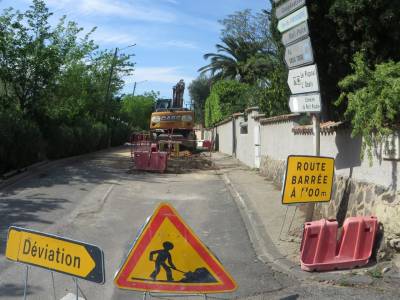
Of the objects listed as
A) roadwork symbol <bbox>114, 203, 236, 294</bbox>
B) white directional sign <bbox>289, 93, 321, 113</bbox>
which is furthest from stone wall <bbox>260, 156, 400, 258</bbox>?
roadwork symbol <bbox>114, 203, 236, 294</bbox>

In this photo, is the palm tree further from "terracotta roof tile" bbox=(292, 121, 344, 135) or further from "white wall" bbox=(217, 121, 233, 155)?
"terracotta roof tile" bbox=(292, 121, 344, 135)

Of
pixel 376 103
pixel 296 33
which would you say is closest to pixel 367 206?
pixel 376 103

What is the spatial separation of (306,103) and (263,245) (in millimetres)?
2249

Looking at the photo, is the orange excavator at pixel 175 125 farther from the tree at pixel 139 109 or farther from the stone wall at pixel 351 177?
the tree at pixel 139 109

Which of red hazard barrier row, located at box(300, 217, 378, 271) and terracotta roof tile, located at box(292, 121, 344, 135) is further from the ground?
terracotta roof tile, located at box(292, 121, 344, 135)

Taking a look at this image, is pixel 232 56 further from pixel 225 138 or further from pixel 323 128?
pixel 323 128

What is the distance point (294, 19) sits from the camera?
28.0 feet

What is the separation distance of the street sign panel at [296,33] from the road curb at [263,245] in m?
3.12

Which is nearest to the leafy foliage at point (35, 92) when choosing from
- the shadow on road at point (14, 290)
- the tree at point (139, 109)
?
the shadow on road at point (14, 290)

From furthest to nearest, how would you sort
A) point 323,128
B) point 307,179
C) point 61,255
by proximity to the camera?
1. point 323,128
2. point 307,179
3. point 61,255

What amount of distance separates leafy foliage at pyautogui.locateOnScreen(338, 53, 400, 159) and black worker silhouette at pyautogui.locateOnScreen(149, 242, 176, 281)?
3.33 m

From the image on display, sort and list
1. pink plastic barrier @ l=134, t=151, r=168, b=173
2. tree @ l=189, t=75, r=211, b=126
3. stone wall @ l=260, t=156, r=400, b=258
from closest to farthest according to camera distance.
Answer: stone wall @ l=260, t=156, r=400, b=258 < pink plastic barrier @ l=134, t=151, r=168, b=173 < tree @ l=189, t=75, r=211, b=126

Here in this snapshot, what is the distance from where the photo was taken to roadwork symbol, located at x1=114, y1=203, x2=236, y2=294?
16.6ft

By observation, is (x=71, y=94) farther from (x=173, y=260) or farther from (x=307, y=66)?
(x=173, y=260)
